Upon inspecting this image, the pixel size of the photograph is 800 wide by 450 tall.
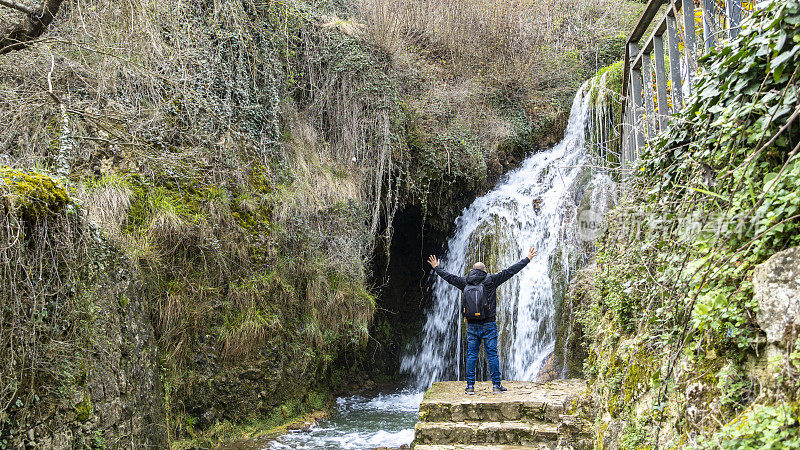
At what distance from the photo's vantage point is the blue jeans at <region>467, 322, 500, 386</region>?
6.28 metres

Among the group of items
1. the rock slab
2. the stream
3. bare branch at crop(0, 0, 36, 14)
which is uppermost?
bare branch at crop(0, 0, 36, 14)

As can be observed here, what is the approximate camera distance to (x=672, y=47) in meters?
3.54

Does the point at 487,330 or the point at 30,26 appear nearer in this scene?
the point at 30,26

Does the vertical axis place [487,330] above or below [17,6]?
below

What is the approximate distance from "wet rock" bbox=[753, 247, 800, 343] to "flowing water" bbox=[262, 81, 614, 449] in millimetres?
6244

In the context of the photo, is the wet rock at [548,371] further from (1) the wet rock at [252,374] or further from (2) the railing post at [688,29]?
(2) the railing post at [688,29]

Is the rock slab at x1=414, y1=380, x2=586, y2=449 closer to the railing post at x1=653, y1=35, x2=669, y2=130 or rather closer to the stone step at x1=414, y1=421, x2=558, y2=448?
the stone step at x1=414, y1=421, x2=558, y2=448

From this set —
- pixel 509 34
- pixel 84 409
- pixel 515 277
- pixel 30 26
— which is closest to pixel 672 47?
pixel 30 26

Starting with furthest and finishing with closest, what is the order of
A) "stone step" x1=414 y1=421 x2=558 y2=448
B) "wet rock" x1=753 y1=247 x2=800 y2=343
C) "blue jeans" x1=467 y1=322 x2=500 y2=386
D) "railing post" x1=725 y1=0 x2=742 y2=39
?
1. "blue jeans" x1=467 y1=322 x2=500 y2=386
2. "stone step" x1=414 y1=421 x2=558 y2=448
3. "railing post" x1=725 y1=0 x2=742 y2=39
4. "wet rock" x1=753 y1=247 x2=800 y2=343

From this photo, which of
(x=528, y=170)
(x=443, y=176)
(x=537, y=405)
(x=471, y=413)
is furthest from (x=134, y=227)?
(x=528, y=170)

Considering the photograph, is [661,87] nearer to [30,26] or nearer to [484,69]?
[30,26]

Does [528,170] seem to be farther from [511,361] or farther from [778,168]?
[778,168]

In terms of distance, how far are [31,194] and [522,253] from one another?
8.23 meters

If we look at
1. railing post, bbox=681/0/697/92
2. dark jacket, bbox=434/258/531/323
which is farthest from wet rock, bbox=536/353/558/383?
railing post, bbox=681/0/697/92
